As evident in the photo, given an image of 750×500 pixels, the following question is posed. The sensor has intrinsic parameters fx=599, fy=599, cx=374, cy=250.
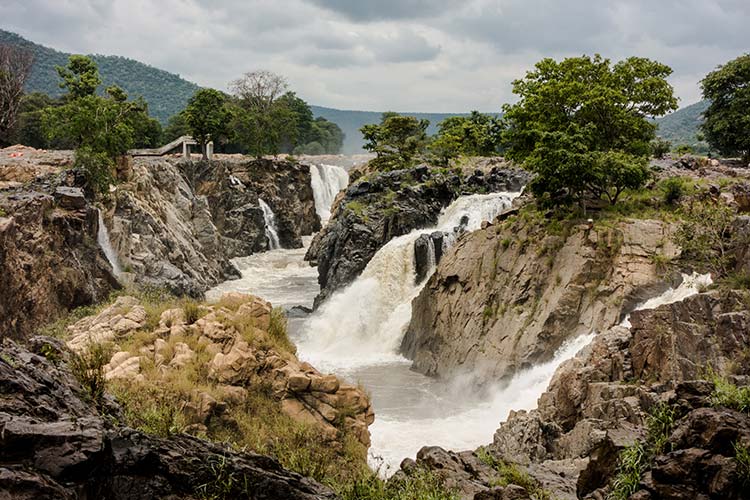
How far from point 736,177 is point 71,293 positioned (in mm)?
26696

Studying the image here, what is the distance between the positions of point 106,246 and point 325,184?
3282 cm

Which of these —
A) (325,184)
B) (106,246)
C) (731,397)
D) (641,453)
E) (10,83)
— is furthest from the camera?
(325,184)

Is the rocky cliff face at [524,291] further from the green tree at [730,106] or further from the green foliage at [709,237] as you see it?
the green tree at [730,106]

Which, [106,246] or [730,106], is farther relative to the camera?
[730,106]

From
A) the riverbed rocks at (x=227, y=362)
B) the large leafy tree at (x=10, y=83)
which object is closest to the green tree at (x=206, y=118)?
the large leafy tree at (x=10, y=83)

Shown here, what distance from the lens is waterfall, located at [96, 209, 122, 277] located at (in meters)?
26.2

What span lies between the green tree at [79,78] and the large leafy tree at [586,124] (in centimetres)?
3247

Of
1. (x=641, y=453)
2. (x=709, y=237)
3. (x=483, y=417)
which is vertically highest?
(x=709, y=237)

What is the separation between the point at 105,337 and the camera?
37.4ft

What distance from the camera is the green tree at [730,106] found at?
1371 inches

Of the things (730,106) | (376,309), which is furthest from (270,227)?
(730,106)

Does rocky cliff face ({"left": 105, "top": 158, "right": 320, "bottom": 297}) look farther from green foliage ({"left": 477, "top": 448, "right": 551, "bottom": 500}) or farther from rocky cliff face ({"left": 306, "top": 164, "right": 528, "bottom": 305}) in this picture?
green foliage ({"left": 477, "top": 448, "right": 551, "bottom": 500})

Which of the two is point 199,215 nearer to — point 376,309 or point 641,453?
point 376,309

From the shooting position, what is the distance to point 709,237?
16.1 m
